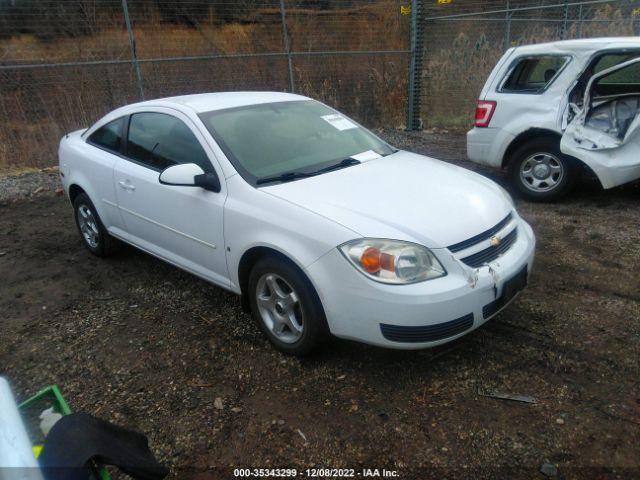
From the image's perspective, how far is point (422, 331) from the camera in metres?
2.55

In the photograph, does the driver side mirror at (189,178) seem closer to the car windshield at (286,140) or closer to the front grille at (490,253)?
the car windshield at (286,140)

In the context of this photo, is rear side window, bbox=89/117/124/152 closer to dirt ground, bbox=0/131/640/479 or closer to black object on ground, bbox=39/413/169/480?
dirt ground, bbox=0/131/640/479

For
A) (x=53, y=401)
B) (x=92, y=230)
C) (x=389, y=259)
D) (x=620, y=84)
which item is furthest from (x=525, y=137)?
(x=53, y=401)

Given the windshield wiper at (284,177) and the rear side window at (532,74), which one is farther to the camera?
the rear side window at (532,74)

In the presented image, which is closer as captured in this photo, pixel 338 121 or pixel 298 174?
pixel 298 174

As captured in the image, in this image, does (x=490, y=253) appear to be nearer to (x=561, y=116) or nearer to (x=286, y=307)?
(x=286, y=307)

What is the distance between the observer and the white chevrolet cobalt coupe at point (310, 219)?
256cm

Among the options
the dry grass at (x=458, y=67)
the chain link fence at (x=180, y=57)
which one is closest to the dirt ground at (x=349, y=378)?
the chain link fence at (x=180, y=57)

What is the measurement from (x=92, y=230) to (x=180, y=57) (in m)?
5.52

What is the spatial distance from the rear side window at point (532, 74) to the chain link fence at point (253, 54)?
429cm

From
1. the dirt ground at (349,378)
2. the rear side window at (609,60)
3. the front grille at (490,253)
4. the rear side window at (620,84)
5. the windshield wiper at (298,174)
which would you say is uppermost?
the rear side window at (609,60)

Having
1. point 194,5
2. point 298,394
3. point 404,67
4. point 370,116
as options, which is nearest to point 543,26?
point 404,67

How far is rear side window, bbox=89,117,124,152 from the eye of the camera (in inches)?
165

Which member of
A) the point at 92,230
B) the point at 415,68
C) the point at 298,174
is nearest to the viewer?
the point at 298,174
